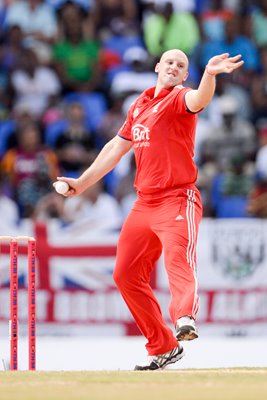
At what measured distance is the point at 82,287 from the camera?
1294 centimetres

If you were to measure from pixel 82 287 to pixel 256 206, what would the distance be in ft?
7.42

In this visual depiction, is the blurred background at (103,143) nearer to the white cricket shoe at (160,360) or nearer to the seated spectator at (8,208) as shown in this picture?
the seated spectator at (8,208)

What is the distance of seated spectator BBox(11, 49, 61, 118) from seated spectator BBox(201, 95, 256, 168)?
2.11 metres

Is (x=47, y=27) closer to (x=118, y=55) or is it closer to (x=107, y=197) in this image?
(x=118, y=55)

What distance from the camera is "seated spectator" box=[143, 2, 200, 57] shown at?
15984 millimetres

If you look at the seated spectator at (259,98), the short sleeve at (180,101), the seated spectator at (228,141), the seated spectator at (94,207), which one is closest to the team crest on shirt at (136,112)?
the short sleeve at (180,101)

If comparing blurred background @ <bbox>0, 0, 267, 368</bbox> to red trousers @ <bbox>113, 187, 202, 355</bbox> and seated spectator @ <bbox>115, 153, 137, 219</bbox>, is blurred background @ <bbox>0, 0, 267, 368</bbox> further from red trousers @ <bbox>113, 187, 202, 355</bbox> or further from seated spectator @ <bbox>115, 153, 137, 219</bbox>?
red trousers @ <bbox>113, 187, 202, 355</bbox>

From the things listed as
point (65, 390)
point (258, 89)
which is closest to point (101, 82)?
point (258, 89)

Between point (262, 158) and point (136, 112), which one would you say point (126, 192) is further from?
point (136, 112)

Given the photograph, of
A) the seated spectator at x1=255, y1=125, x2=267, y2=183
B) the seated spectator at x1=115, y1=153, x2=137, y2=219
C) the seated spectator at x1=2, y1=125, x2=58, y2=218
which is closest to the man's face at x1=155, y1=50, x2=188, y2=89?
the seated spectator at x1=115, y1=153, x2=137, y2=219

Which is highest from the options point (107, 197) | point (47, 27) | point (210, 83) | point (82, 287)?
point (47, 27)

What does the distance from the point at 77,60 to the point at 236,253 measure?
4132mm

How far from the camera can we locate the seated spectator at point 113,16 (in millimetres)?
16281

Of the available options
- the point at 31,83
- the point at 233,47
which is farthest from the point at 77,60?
the point at 233,47
